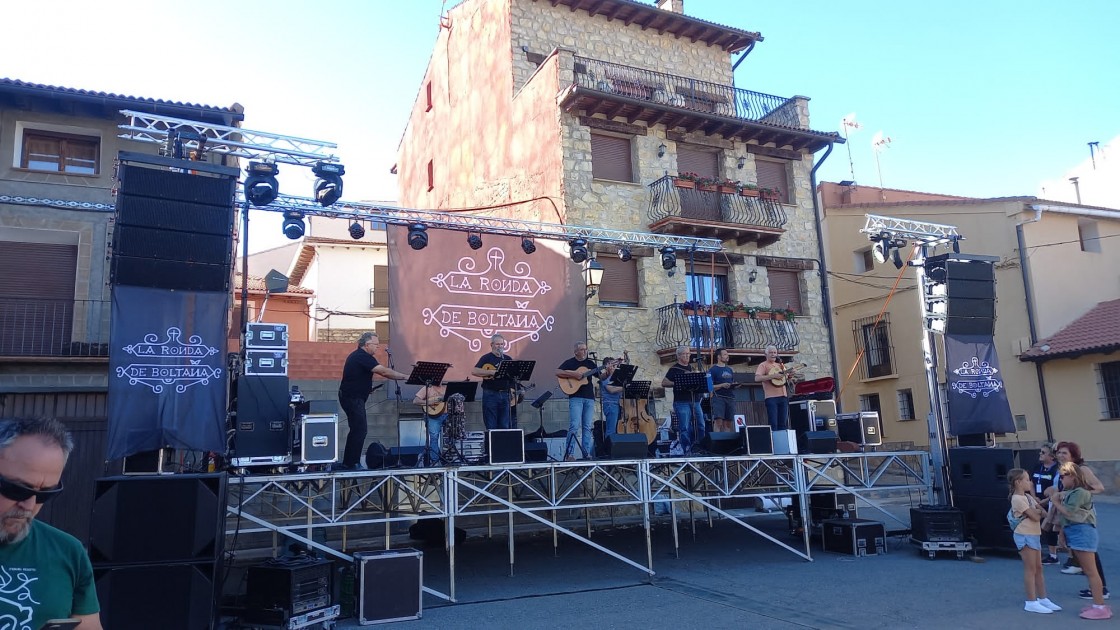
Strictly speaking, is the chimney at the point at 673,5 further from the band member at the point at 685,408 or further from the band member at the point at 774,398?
the band member at the point at 685,408

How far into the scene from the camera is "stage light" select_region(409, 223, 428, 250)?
11094 mm

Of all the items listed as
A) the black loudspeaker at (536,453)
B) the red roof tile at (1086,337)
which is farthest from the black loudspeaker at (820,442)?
the red roof tile at (1086,337)

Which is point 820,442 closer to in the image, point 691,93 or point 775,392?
point 775,392

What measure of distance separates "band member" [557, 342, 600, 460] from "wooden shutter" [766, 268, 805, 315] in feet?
25.9

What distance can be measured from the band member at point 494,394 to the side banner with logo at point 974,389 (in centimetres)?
603

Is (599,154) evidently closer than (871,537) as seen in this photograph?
No

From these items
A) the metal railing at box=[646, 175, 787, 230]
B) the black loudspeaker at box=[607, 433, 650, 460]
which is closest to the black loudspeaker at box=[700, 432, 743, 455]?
the black loudspeaker at box=[607, 433, 650, 460]

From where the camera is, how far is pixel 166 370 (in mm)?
6625

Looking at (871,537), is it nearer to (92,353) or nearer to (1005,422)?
(1005,422)

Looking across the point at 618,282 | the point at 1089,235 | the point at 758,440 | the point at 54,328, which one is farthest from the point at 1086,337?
the point at 54,328

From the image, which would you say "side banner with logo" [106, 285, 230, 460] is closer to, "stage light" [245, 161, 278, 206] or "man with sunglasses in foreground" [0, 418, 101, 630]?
"stage light" [245, 161, 278, 206]

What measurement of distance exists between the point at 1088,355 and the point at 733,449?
11239 mm

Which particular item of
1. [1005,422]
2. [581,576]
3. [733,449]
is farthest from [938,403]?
[581,576]

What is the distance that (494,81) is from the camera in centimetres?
1839
